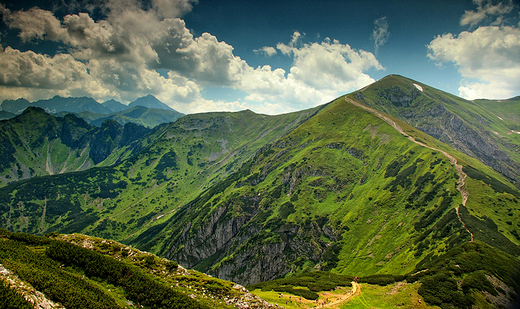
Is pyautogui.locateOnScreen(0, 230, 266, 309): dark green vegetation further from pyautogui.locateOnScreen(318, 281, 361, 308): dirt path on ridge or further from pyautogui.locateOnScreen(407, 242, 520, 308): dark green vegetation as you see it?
pyautogui.locateOnScreen(407, 242, 520, 308): dark green vegetation

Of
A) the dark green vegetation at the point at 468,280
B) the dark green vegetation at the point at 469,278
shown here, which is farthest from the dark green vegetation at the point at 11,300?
the dark green vegetation at the point at 469,278

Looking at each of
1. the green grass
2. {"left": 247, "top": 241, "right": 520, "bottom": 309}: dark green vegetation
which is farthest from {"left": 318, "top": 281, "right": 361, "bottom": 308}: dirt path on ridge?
{"left": 247, "top": 241, "right": 520, "bottom": 309}: dark green vegetation

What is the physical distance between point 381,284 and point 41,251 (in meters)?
88.8

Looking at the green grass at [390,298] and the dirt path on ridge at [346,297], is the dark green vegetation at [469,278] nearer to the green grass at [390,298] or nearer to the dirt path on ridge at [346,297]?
the green grass at [390,298]

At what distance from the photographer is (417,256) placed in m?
106

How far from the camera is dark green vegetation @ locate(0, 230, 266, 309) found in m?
30.4

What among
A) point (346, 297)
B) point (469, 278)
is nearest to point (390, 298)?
point (346, 297)

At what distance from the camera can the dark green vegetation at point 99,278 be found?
30.4 metres

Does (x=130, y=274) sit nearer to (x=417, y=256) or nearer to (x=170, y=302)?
(x=170, y=302)

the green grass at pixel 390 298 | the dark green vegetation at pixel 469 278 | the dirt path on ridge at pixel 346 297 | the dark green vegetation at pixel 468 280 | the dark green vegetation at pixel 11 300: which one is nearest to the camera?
the dark green vegetation at pixel 11 300

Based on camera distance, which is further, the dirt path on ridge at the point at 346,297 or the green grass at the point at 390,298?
the dirt path on ridge at the point at 346,297

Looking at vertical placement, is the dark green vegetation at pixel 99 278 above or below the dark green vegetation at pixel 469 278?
above

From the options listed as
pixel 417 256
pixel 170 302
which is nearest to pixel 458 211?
pixel 417 256

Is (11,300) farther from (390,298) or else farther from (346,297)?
(390,298)
